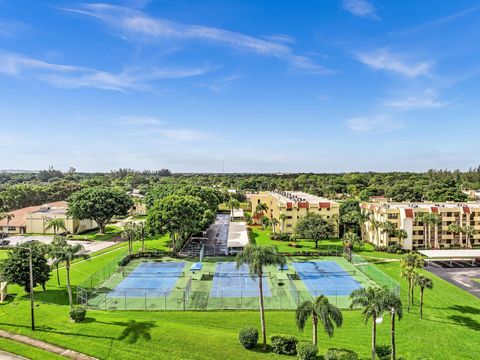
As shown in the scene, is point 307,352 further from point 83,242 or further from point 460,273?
point 83,242

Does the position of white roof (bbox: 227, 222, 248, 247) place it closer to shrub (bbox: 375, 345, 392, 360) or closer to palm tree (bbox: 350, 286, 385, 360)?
shrub (bbox: 375, 345, 392, 360)

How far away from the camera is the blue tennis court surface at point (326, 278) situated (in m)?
43.3

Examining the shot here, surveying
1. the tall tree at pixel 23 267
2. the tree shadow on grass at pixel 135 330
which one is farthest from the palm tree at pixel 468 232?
the tall tree at pixel 23 267

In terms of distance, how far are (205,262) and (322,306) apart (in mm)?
34377

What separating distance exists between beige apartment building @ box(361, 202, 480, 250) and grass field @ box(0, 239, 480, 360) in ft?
97.8

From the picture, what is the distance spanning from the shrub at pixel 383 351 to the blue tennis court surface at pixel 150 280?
21962 mm

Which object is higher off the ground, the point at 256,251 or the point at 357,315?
the point at 256,251

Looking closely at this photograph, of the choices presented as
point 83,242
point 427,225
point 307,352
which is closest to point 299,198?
point 427,225

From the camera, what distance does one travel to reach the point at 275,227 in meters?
82.4

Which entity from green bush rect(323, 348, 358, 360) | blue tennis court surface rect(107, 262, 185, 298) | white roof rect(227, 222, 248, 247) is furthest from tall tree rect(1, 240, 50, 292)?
green bush rect(323, 348, 358, 360)

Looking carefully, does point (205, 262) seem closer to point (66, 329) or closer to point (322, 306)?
point (66, 329)

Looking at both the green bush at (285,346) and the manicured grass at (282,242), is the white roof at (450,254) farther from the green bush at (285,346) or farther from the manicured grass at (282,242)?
the green bush at (285,346)

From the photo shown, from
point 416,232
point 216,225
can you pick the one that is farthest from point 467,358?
point 216,225

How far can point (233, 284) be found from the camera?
45188 millimetres
